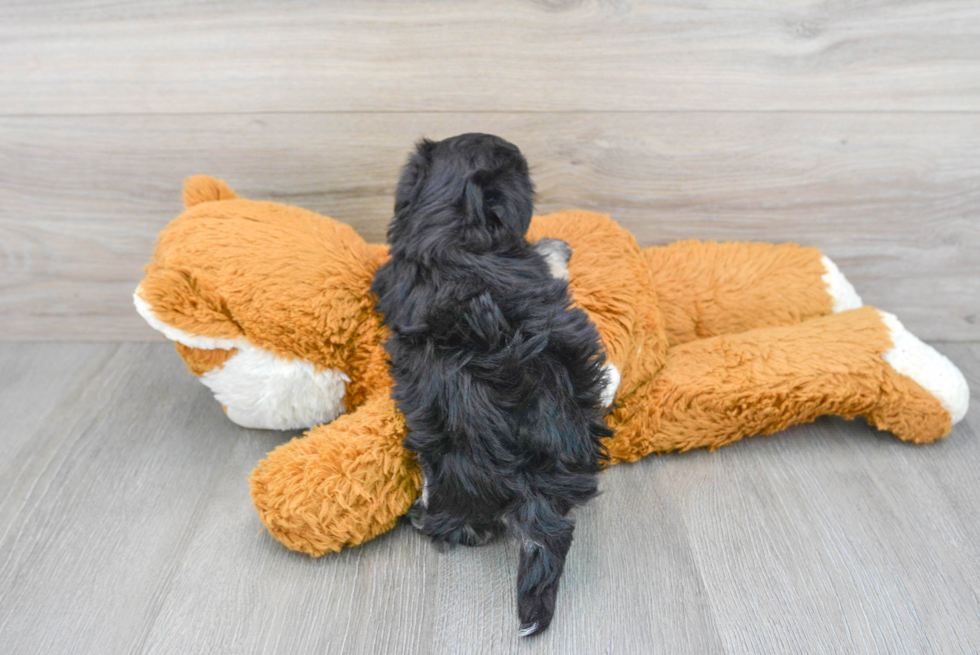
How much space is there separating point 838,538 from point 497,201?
0.53m

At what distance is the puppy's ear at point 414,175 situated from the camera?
2.54 feet

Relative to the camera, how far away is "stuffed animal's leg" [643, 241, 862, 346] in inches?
37.6

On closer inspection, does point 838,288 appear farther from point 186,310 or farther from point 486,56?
point 186,310

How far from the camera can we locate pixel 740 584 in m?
0.71

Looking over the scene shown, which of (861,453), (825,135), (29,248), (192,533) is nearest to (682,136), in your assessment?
(825,135)

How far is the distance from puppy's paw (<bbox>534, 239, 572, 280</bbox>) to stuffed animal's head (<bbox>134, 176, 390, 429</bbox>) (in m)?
0.21

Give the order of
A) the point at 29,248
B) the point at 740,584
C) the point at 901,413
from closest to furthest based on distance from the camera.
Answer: the point at 740,584 → the point at 901,413 → the point at 29,248

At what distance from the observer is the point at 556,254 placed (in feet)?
2.77

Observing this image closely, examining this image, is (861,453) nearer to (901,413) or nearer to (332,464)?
(901,413)

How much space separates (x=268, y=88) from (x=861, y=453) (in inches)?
37.0

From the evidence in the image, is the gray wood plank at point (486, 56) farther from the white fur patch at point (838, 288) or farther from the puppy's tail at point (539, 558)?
the puppy's tail at point (539, 558)

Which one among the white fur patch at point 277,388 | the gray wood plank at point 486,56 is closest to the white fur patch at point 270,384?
the white fur patch at point 277,388

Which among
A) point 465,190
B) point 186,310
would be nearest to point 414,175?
point 465,190

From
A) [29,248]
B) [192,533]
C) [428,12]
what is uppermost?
[428,12]
